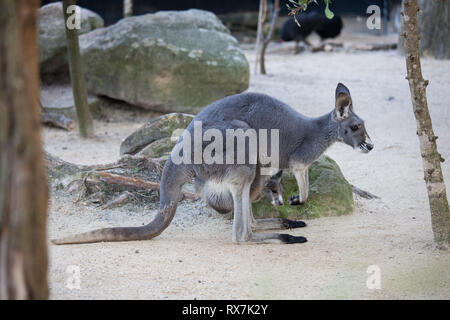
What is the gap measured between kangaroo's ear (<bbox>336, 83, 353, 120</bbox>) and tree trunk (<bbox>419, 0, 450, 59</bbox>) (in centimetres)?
692

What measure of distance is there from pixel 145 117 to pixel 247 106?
457 cm

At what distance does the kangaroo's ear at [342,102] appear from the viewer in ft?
13.8

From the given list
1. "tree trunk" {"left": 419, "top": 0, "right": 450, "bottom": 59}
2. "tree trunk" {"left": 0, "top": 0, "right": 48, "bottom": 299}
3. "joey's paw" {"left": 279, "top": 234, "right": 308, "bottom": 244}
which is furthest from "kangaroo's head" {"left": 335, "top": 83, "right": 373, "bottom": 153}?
"tree trunk" {"left": 419, "top": 0, "right": 450, "bottom": 59}

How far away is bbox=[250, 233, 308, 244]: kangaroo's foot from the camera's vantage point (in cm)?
402

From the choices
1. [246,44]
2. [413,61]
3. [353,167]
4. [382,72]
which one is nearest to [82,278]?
[413,61]

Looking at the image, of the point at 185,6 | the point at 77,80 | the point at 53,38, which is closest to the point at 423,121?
the point at 77,80

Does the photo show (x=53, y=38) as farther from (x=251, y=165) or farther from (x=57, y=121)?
(x=251, y=165)

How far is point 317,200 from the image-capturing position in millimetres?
4668

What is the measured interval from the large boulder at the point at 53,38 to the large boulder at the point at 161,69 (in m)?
0.84

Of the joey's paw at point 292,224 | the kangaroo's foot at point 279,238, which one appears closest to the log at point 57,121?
the joey's paw at point 292,224

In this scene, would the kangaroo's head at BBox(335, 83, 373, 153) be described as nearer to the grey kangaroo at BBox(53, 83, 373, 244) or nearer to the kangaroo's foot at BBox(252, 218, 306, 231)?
the grey kangaroo at BBox(53, 83, 373, 244)

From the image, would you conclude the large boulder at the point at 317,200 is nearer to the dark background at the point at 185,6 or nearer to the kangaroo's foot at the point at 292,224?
the kangaroo's foot at the point at 292,224

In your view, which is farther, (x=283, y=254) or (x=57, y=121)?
(x=57, y=121)

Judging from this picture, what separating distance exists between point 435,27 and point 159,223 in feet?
26.8
